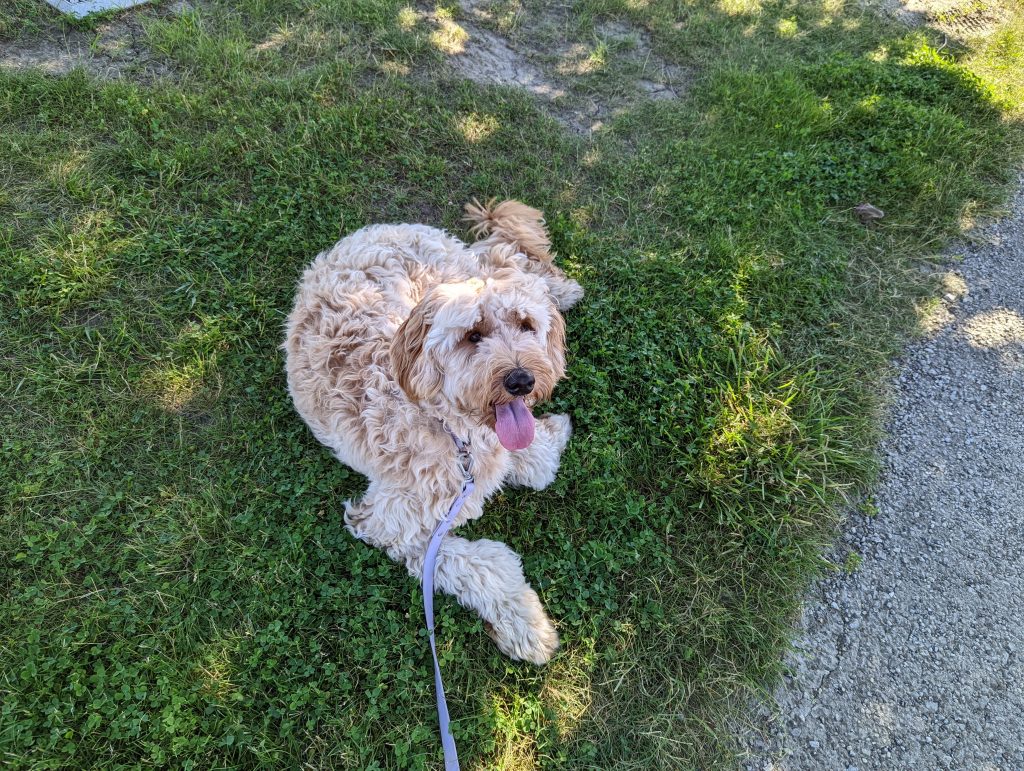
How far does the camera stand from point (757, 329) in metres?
4.35

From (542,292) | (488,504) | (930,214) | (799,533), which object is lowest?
(488,504)

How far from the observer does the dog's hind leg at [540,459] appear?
3.59 metres

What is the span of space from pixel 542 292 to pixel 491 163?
266 cm

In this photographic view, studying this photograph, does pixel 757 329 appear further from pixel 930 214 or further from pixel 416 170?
pixel 416 170

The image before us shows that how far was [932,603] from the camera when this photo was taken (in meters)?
3.30

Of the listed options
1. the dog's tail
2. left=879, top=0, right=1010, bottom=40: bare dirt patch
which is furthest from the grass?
left=879, top=0, right=1010, bottom=40: bare dirt patch

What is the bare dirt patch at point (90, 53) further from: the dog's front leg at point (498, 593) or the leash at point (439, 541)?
the dog's front leg at point (498, 593)

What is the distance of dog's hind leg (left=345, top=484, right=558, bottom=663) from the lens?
3078mm

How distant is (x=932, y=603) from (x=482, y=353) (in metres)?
3.24

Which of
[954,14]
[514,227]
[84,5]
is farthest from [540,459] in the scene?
[954,14]

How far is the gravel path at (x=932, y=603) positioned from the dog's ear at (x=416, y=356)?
8.91ft

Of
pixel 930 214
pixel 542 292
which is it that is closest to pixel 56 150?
pixel 542 292

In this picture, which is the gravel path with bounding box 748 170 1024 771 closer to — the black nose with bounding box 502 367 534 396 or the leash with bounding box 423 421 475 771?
the leash with bounding box 423 421 475 771

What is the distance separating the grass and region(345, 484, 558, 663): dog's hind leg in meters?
0.14
